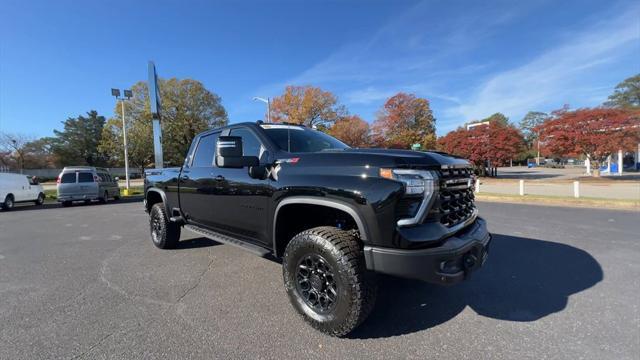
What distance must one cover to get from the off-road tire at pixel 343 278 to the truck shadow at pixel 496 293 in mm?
252

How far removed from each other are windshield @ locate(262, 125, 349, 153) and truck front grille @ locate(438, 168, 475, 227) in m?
1.48

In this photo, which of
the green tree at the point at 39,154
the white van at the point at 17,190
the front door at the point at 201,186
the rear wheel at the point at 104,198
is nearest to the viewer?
the front door at the point at 201,186

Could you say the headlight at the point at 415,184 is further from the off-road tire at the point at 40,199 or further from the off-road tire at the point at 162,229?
the off-road tire at the point at 40,199

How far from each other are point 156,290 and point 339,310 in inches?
93.2

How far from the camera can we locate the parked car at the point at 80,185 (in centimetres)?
1468

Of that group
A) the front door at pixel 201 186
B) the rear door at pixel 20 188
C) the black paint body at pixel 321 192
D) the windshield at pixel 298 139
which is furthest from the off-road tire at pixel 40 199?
the windshield at pixel 298 139

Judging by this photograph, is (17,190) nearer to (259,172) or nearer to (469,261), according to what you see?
(259,172)

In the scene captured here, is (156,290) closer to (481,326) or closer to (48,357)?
(48,357)

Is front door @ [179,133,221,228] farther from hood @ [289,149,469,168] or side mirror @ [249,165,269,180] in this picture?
hood @ [289,149,469,168]

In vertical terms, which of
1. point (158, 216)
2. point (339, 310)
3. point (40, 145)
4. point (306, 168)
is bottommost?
point (339, 310)

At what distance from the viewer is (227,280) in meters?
4.12

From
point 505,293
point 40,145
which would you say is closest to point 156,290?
point 505,293

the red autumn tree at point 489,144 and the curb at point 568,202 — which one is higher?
the red autumn tree at point 489,144

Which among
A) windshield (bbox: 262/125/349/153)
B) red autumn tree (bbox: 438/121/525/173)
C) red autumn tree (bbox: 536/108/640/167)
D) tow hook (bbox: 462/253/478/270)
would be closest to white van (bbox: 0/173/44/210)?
windshield (bbox: 262/125/349/153)
